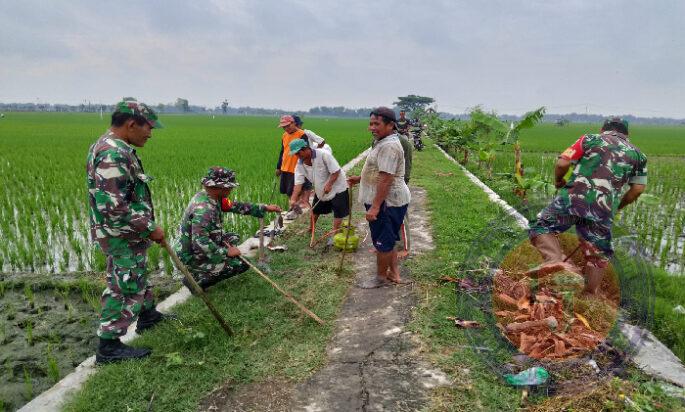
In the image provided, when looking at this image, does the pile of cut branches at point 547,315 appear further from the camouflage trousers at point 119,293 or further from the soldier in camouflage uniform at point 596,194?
the camouflage trousers at point 119,293

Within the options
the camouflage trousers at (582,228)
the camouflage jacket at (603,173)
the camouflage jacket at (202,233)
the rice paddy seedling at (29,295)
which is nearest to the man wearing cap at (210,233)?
the camouflage jacket at (202,233)

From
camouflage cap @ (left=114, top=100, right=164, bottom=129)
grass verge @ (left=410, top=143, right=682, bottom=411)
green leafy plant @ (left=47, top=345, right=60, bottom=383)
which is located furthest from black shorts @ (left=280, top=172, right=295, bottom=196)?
green leafy plant @ (left=47, top=345, right=60, bottom=383)

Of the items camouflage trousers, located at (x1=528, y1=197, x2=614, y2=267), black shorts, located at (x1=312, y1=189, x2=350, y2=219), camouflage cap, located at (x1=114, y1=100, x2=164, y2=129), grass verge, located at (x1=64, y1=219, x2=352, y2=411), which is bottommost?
grass verge, located at (x1=64, y1=219, x2=352, y2=411)

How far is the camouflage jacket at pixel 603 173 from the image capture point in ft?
10.4

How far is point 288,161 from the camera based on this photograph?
20.1ft

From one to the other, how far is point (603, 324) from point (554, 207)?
90 cm

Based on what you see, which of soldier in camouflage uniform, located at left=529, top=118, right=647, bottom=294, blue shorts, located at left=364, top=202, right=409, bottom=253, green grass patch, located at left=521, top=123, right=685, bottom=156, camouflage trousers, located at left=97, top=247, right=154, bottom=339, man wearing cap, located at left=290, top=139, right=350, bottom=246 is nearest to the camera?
camouflage trousers, located at left=97, top=247, right=154, bottom=339

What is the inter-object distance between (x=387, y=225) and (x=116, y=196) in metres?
2.12

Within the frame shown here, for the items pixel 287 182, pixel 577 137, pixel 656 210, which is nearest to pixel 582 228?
pixel 287 182

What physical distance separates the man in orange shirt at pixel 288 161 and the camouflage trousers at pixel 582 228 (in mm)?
3274

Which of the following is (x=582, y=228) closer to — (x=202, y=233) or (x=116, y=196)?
(x=202, y=233)

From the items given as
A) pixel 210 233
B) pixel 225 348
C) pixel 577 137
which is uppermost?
pixel 577 137

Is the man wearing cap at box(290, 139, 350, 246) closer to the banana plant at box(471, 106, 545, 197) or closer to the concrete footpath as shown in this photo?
the concrete footpath

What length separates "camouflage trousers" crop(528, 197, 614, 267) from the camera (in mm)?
3178
